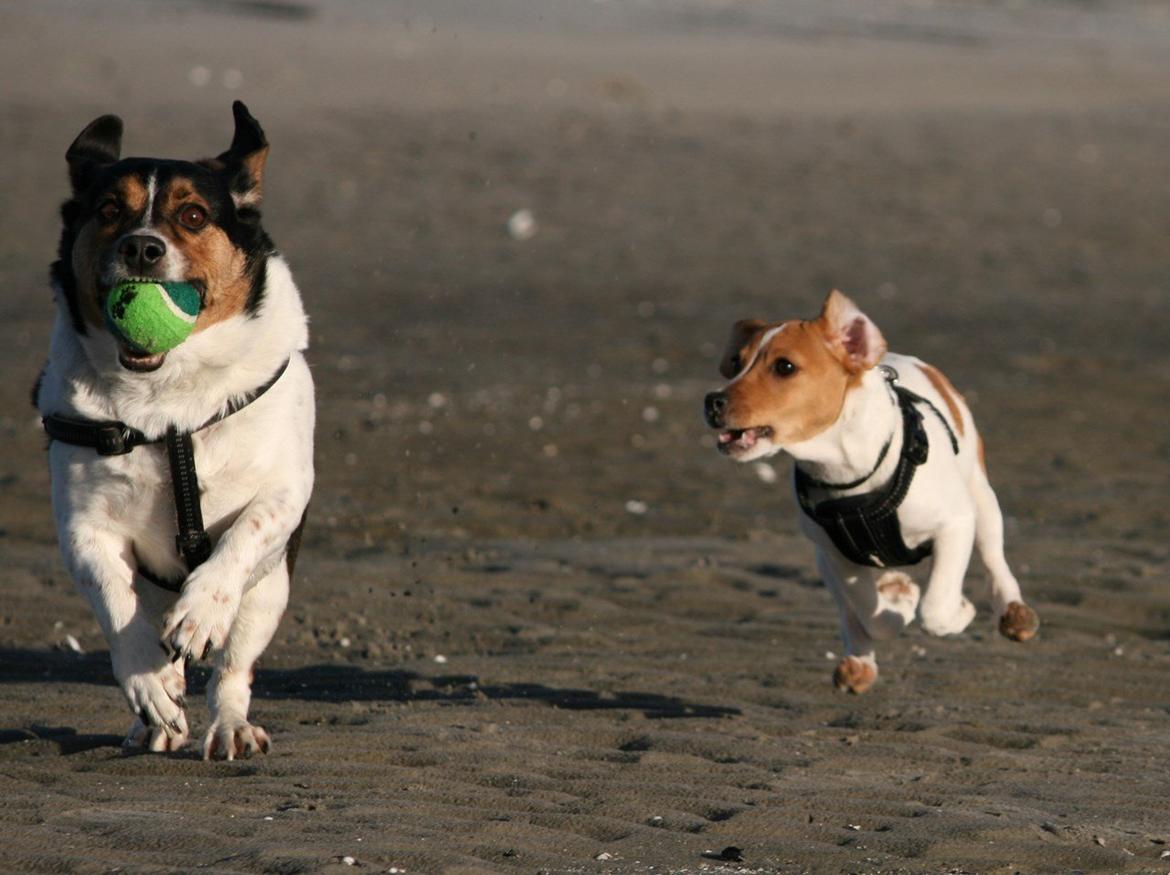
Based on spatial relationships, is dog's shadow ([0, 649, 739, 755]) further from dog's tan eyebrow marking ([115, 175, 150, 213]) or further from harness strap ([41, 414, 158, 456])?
dog's tan eyebrow marking ([115, 175, 150, 213])

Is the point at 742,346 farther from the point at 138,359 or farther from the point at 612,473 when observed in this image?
the point at 612,473

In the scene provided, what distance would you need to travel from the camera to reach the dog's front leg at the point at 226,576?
5184 mm

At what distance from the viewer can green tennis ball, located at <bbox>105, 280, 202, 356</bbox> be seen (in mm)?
5152

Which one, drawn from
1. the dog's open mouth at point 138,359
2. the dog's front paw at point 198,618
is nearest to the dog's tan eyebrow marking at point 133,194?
the dog's open mouth at point 138,359

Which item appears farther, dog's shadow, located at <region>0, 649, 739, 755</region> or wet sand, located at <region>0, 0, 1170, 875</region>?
dog's shadow, located at <region>0, 649, 739, 755</region>

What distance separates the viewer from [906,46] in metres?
31.4

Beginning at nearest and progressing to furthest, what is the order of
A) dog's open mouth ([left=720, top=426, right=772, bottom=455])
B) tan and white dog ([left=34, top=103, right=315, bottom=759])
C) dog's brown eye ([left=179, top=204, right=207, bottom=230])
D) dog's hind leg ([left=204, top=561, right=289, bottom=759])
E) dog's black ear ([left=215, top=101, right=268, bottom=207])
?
1. tan and white dog ([left=34, top=103, right=315, bottom=759])
2. dog's brown eye ([left=179, top=204, right=207, bottom=230])
3. dog's hind leg ([left=204, top=561, right=289, bottom=759])
4. dog's black ear ([left=215, top=101, right=268, bottom=207])
5. dog's open mouth ([left=720, top=426, right=772, bottom=455])

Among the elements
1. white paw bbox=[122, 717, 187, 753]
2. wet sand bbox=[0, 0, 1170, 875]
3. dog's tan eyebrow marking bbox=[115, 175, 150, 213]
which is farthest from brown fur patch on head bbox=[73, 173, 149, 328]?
wet sand bbox=[0, 0, 1170, 875]

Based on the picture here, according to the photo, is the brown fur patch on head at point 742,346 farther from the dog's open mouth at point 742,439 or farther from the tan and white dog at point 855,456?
the dog's open mouth at point 742,439

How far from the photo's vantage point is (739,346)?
6.57 m

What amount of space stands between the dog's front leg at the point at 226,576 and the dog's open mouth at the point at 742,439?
1468 mm

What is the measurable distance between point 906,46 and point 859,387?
26.0 metres

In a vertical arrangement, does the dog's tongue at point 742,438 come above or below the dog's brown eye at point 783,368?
below

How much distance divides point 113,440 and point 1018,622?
3229mm
